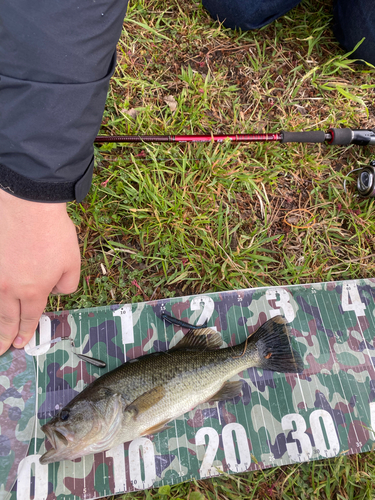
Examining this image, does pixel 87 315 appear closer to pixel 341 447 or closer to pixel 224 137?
pixel 224 137

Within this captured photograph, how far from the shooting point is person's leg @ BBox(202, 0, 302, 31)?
10.6 feet

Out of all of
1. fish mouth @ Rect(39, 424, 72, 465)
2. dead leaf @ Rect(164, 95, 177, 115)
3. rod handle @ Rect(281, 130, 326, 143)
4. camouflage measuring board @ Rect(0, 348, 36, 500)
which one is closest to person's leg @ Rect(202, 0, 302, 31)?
dead leaf @ Rect(164, 95, 177, 115)

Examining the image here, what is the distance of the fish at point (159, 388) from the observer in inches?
92.0

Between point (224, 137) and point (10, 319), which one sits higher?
point (224, 137)

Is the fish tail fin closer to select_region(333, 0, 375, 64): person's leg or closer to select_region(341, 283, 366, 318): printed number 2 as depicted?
select_region(341, 283, 366, 318): printed number 2

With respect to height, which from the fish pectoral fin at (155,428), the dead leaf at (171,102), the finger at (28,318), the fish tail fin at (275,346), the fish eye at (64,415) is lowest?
the fish pectoral fin at (155,428)

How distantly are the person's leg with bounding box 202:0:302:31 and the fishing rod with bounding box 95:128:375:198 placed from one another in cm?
116

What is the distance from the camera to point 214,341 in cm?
283

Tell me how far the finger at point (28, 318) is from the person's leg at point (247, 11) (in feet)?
10.3

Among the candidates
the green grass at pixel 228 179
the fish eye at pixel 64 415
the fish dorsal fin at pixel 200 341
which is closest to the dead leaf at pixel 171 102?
the green grass at pixel 228 179

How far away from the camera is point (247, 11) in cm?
327

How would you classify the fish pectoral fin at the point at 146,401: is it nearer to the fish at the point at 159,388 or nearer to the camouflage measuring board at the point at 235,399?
the fish at the point at 159,388

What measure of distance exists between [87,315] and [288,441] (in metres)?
1.92

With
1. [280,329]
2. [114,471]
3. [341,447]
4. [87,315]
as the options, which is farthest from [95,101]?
[341,447]
